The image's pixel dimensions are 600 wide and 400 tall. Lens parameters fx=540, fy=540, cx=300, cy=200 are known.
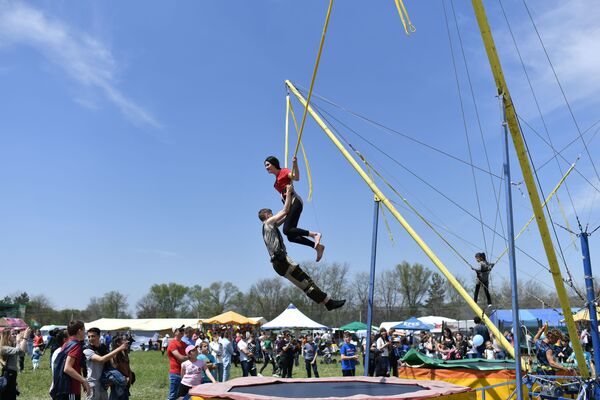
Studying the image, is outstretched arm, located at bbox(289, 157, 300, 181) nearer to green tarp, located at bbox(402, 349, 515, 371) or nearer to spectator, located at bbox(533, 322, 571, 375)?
green tarp, located at bbox(402, 349, 515, 371)

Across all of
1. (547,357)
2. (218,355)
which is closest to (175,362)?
(218,355)

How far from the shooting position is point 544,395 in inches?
259

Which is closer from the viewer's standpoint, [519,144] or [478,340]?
[519,144]

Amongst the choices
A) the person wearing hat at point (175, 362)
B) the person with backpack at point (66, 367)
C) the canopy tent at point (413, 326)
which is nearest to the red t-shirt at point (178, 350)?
the person wearing hat at point (175, 362)

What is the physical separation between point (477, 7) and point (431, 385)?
12.5 ft

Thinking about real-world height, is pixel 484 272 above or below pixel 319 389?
above

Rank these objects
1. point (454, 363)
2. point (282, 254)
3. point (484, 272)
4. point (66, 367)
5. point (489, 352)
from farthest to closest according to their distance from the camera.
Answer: point (489, 352)
point (484, 272)
point (454, 363)
point (282, 254)
point (66, 367)

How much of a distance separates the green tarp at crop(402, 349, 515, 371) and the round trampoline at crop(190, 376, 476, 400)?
2.09 meters

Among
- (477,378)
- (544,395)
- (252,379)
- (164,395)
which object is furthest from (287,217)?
(164,395)

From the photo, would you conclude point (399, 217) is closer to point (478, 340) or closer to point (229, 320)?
point (478, 340)

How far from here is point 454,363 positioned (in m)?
8.56

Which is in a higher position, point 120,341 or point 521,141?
point 521,141

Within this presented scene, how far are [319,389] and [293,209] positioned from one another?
1995 millimetres

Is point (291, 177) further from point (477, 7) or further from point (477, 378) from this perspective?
point (477, 378)
